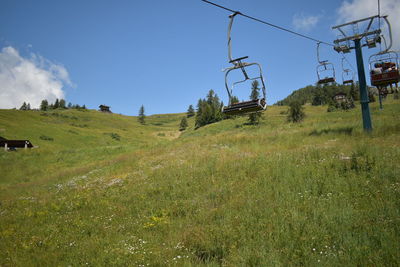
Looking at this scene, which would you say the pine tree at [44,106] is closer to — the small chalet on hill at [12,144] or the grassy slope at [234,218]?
the small chalet on hill at [12,144]

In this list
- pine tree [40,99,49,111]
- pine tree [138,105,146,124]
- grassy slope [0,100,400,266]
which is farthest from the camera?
pine tree [138,105,146,124]

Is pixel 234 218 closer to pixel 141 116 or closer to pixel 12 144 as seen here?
pixel 12 144

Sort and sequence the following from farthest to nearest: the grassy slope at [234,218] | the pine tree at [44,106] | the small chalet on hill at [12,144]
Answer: the pine tree at [44,106] < the small chalet on hill at [12,144] < the grassy slope at [234,218]

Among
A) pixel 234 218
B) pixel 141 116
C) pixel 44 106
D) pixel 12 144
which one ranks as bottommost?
pixel 234 218

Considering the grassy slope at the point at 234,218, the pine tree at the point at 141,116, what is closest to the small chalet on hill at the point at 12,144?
the grassy slope at the point at 234,218

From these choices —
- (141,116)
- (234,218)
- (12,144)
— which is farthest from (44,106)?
(234,218)

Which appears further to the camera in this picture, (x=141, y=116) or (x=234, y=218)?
(x=141, y=116)

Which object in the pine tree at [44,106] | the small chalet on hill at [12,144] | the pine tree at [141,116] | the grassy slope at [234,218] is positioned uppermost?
the pine tree at [44,106]

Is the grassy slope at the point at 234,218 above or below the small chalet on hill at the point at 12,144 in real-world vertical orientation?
below

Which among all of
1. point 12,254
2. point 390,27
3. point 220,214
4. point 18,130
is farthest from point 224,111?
point 18,130

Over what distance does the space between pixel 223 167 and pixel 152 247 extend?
25.1 feet

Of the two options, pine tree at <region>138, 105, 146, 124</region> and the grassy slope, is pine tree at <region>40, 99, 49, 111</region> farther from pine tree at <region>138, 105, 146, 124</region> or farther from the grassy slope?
the grassy slope

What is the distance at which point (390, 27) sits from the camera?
47.3 ft

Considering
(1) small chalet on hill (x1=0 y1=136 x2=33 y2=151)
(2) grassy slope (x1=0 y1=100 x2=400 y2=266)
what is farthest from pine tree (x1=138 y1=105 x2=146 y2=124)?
(2) grassy slope (x1=0 y1=100 x2=400 y2=266)
